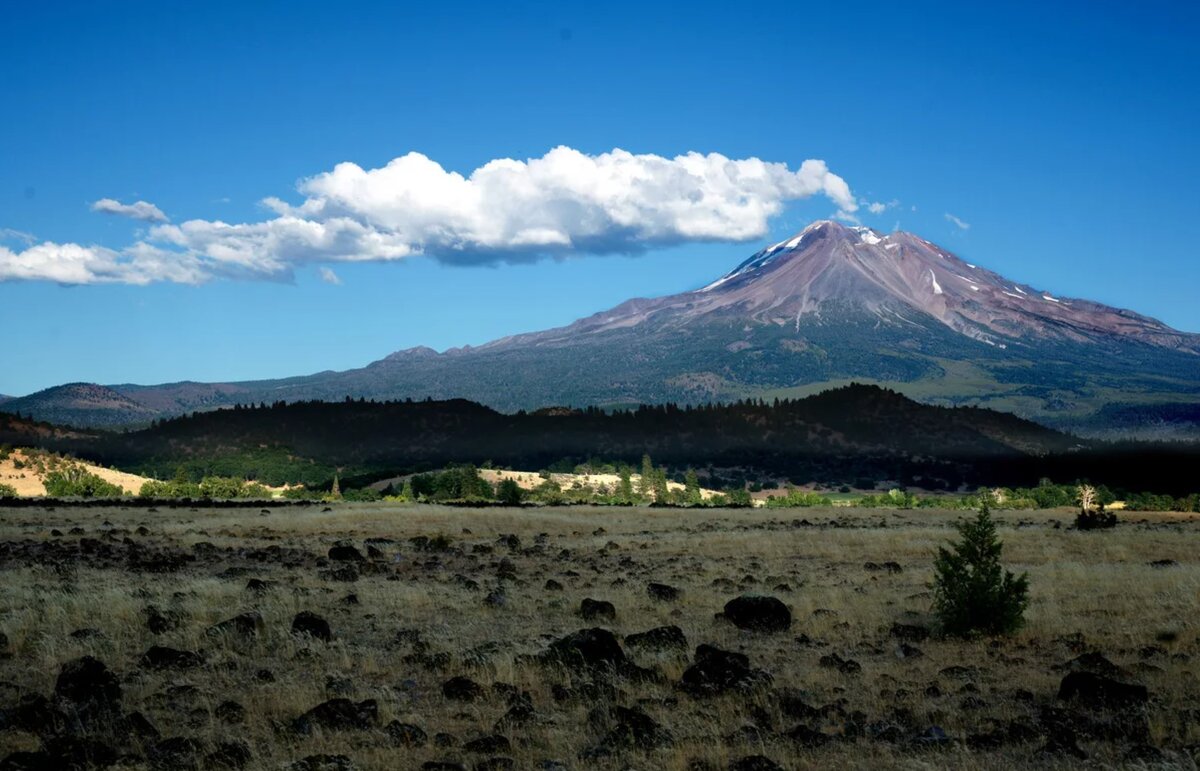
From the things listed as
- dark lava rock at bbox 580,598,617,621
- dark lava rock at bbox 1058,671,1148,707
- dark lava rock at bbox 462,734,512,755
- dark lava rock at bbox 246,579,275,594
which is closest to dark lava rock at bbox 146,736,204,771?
dark lava rock at bbox 462,734,512,755

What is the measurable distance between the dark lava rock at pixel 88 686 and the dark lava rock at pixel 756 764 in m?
7.86

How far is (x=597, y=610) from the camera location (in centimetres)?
1969

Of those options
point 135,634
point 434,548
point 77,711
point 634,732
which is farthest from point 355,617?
point 434,548

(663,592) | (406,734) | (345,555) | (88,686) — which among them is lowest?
(345,555)

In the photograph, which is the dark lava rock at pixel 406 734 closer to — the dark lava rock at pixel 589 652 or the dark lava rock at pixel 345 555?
the dark lava rock at pixel 589 652

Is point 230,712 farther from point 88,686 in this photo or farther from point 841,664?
point 841,664

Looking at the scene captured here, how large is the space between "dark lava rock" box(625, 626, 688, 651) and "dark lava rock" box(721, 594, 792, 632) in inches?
99.2

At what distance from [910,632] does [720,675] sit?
618cm

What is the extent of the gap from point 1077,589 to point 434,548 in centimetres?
2260

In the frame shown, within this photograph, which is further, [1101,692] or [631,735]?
[1101,692]

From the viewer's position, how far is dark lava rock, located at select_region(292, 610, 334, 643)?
1631 cm

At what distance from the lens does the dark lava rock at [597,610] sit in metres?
19.5

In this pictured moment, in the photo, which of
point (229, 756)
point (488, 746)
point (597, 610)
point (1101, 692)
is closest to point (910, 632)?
point (1101, 692)

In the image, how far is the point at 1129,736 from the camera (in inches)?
433
